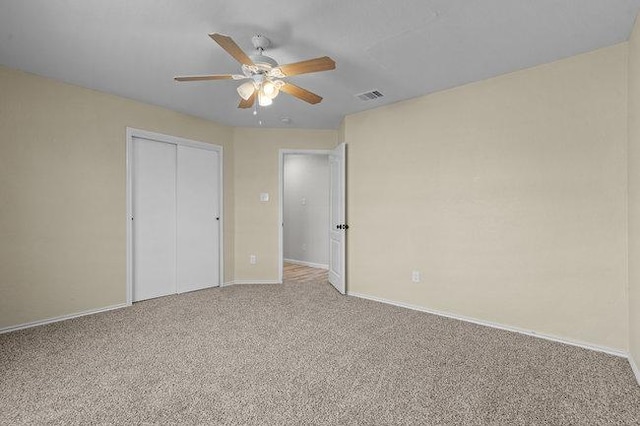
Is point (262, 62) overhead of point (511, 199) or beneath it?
overhead

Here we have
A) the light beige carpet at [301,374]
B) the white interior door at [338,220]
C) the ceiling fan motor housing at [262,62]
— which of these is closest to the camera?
the light beige carpet at [301,374]

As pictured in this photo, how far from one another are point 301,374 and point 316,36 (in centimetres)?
A: 237

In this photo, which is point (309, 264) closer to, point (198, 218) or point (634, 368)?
point (198, 218)

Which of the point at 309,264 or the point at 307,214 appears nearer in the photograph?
the point at 309,264

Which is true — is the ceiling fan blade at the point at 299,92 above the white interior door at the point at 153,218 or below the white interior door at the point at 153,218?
above

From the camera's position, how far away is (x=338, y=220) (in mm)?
4453

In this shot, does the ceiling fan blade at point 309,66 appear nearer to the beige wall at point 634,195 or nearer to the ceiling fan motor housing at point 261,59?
the ceiling fan motor housing at point 261,59

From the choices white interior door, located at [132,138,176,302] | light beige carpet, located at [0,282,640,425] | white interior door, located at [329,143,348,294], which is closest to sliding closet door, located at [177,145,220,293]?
white interior door, located at [132,138,176,302]

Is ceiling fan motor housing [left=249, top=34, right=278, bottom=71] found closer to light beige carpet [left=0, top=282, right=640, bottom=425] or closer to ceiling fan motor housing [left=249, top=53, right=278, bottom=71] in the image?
ceiling fan motor housing [left=249, top=53, right=278, bottom=71]

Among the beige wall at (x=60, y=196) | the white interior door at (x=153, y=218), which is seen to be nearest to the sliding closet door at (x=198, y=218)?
the white interior door at (x=153, y=218)

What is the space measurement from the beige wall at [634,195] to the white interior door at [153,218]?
15.0 ft

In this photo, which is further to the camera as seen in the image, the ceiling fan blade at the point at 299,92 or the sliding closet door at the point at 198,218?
the sliding closet door at the point at 198,218

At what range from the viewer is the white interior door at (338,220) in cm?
429

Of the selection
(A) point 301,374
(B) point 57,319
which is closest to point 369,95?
(A) point 301,374
